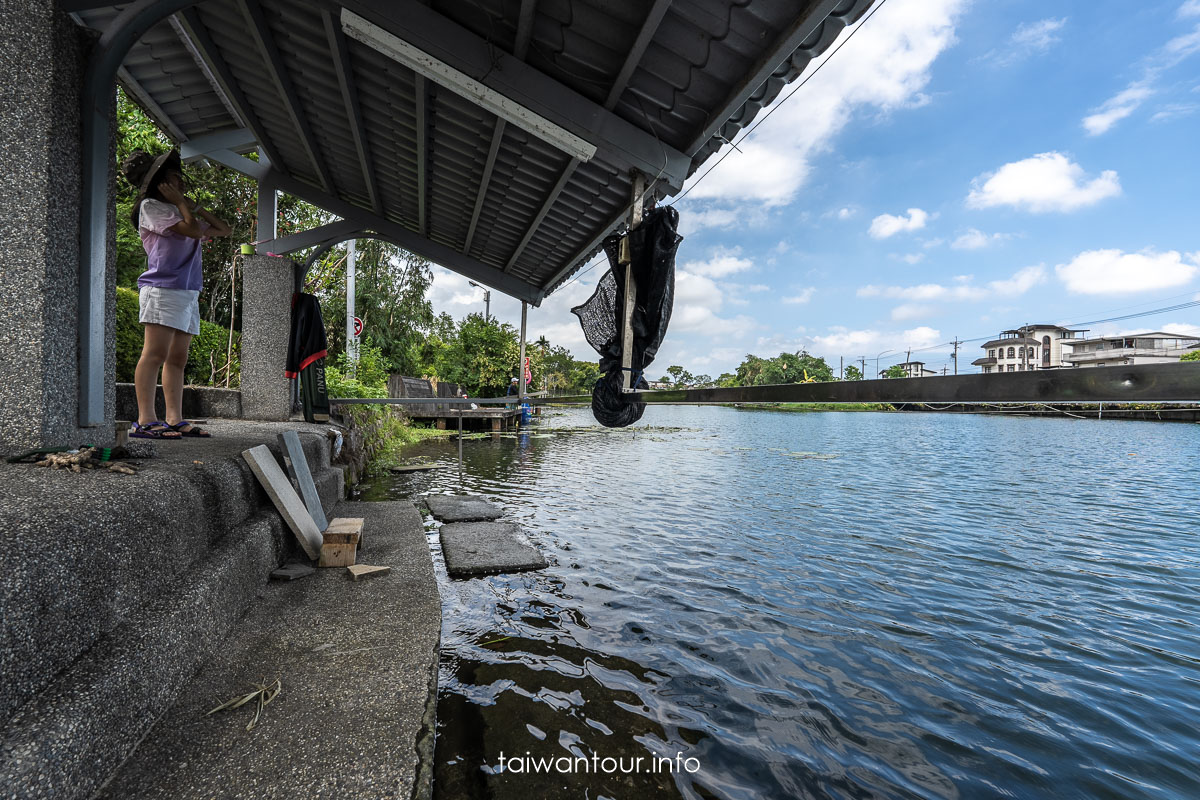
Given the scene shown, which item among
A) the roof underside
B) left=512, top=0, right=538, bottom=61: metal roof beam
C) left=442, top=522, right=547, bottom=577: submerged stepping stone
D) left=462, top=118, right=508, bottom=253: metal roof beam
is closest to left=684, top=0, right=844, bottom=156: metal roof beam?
the roof underside

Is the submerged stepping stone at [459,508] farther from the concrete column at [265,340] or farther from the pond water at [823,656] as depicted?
the concrete column at [265,340]

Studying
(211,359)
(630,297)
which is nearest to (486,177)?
(630,297)

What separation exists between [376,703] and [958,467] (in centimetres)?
1689

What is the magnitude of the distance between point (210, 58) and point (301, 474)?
3689 millimetres

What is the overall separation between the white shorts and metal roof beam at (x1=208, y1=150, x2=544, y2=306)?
360 cm

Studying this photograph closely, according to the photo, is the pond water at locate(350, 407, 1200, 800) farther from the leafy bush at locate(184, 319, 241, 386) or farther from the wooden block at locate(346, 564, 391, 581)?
the leafy bush at locate(184, 319, 241, 386)

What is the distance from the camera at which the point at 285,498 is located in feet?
12.5

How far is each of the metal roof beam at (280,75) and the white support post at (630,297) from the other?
305cm

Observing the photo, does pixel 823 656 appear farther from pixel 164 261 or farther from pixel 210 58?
pixel 210 58

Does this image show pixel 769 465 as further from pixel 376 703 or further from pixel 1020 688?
pixel 376 703

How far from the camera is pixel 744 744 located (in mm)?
2738

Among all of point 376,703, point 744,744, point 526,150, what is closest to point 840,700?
Result: point 744,744

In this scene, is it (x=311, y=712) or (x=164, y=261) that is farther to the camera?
(x=164, y=261)

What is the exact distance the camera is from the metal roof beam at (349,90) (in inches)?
153
